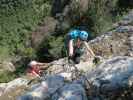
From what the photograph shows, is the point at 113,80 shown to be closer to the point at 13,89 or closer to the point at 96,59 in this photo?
the point at 96,59

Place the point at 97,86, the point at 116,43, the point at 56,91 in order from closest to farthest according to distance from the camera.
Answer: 1. the point at 97,86
2. the point at 56,91
3. the point at 116,43

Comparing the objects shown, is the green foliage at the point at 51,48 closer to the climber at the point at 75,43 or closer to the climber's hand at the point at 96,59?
the climber's hand at the point at 96,59

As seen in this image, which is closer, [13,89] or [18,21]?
[13,89]

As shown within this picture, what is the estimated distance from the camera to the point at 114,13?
97.6 ft

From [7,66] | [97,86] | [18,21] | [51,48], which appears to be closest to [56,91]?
[97,86]

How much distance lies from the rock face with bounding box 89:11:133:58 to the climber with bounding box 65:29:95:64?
2418 mm

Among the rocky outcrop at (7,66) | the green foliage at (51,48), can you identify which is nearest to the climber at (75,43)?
the green foliage at (51,48)

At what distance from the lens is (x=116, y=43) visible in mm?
15359

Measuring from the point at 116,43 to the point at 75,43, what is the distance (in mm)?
3529

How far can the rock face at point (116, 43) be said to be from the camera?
48.5 feet

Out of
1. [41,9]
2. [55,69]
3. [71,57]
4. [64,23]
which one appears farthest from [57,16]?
[71,57]

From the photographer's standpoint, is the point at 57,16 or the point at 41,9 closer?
the point at 57,16

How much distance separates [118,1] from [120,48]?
53.3ft

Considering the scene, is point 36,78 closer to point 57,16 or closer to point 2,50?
point 57,16
